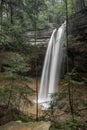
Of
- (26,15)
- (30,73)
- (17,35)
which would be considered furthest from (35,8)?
(30,73)

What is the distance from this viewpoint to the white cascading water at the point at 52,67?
13.6 metres

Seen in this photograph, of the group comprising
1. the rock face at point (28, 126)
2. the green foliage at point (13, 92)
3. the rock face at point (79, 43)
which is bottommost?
the rock face at point (28, 126)

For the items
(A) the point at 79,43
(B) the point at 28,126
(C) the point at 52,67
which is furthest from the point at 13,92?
(A) the point at 79,43

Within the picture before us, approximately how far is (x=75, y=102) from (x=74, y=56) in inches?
287

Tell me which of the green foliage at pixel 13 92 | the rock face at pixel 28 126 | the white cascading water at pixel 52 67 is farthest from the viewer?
the white cascading water at pixel 52 67

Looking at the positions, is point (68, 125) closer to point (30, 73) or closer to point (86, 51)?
point (86, 51)

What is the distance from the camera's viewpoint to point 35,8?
7.09 metres

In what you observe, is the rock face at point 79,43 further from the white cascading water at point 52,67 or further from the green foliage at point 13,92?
the green foliage at point 13,92

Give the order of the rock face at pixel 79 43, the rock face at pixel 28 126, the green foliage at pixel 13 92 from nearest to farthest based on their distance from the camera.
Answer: the rock face at pixel 28 126 → the green foliage at pixel 13 92 → the rock face at pixel 79 43

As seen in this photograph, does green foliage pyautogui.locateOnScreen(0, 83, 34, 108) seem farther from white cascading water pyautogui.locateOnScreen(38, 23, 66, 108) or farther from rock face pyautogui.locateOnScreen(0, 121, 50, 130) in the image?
white cascading water pyautogui.locateOnScreen(38, 23, 66, 108)

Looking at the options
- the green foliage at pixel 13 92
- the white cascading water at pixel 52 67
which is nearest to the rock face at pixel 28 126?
the green foliage at pixel 13 92

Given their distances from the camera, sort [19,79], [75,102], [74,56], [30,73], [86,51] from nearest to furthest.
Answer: [19,79], [75,102], [86,51], [74,56], [30,73]

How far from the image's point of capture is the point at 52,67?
13.9 meters

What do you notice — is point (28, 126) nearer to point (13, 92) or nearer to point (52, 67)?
point (13, 92)
